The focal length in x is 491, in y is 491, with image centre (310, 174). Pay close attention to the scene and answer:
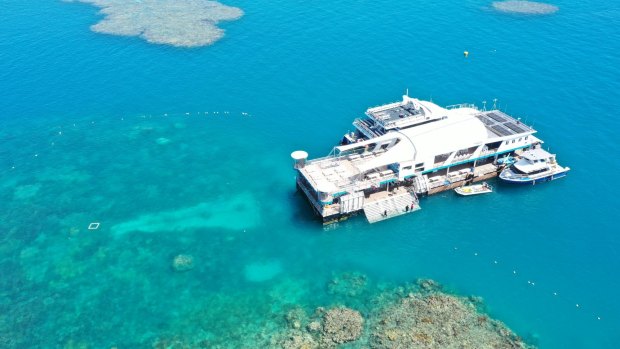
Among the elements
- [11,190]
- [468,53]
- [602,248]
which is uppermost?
[468,53]

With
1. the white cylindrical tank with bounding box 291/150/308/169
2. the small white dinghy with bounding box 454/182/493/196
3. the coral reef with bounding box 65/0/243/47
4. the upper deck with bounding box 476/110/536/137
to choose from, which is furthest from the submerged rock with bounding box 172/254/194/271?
the coral reef with bounding box 65/0/243/47

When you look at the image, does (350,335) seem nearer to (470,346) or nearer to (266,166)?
(470,346)

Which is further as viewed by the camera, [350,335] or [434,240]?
[434,240]

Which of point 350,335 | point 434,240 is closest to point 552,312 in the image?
point 434,240

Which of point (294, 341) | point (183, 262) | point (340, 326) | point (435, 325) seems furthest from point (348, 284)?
point (183, 262)

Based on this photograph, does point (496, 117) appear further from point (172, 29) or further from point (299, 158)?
point (172, 29)

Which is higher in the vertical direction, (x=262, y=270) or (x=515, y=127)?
(x=515, y=127)
